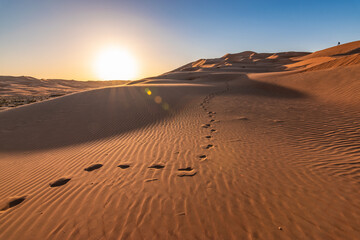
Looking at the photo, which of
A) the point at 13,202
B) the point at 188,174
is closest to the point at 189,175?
the point at 188,174

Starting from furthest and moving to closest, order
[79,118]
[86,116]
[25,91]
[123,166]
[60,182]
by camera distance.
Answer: [25,91] < [86,116] < [79,118] < [123,166] < [60,182]

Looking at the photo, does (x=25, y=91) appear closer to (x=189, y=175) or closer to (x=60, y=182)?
(x=60, y=182)

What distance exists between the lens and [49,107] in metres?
10.9

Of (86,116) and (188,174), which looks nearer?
(188,174)

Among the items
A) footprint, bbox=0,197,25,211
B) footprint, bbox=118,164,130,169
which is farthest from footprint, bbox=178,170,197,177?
footprint, bbox=0,197,25,211

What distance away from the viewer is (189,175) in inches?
147

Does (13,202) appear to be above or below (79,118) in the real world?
below

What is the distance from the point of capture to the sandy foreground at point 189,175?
242 centimetres

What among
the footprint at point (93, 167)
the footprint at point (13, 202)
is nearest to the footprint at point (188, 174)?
the footprint at point (93, 167)

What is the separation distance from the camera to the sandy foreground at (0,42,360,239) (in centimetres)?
242

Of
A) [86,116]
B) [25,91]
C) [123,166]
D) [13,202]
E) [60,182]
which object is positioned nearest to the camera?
[13,202]

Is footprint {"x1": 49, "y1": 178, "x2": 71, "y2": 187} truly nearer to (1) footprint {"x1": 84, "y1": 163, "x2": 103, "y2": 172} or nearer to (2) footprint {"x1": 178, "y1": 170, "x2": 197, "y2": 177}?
(1) footprint {"x1": 84, "y1": 163, "x2": 103, "y2": 172}

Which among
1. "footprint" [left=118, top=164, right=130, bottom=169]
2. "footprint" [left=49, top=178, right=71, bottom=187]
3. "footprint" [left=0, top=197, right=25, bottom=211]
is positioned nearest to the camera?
"footprint" [left=0, top=197, right=25, bottom=211]

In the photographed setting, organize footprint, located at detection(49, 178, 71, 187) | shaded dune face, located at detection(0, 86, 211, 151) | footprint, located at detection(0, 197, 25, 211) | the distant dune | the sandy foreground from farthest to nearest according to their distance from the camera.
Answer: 1. the distant dune
2. shaded dune face, located at detection(0, 86, 211, 151)
3. footprint, located at detection(49, 178, 71, 187)
4. footprint, located at detection(0, 197, 25, 211)
5. the sandy foreground
